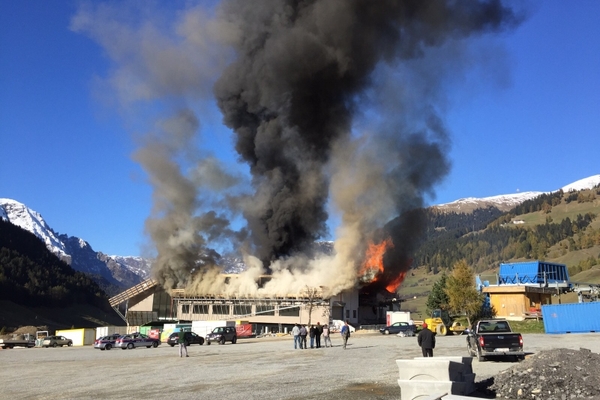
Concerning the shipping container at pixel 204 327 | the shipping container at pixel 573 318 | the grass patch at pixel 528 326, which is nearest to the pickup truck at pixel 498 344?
the shipping container at pixel 573 318

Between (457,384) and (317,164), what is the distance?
4879 centimetres

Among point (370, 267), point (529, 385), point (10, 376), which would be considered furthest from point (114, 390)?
point (370, 267)

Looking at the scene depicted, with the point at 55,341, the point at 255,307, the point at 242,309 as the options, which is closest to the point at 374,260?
the point at 255,307

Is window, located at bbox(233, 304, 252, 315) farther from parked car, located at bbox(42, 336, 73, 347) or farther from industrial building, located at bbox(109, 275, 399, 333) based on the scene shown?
parked car, located at bbox(42, 336, 73, 347)

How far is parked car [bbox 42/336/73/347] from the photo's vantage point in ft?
185

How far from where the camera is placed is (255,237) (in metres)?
66.5

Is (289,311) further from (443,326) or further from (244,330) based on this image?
(443,326)

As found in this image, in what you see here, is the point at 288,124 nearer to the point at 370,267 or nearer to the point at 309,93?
the point at 309,93

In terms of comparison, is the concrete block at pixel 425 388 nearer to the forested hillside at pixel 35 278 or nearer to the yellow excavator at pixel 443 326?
the yellow excavator at pixel 443 326

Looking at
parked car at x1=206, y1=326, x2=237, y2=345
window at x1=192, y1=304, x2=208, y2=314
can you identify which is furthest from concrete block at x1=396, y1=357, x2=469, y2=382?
window at x1=192, y1=304, x2=208, y2=314

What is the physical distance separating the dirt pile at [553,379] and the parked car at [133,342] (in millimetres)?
37602

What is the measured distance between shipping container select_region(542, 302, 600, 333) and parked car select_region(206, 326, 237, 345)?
2745 centimetres

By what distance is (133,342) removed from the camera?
45.1 metres

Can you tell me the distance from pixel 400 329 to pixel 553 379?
3888 cm
